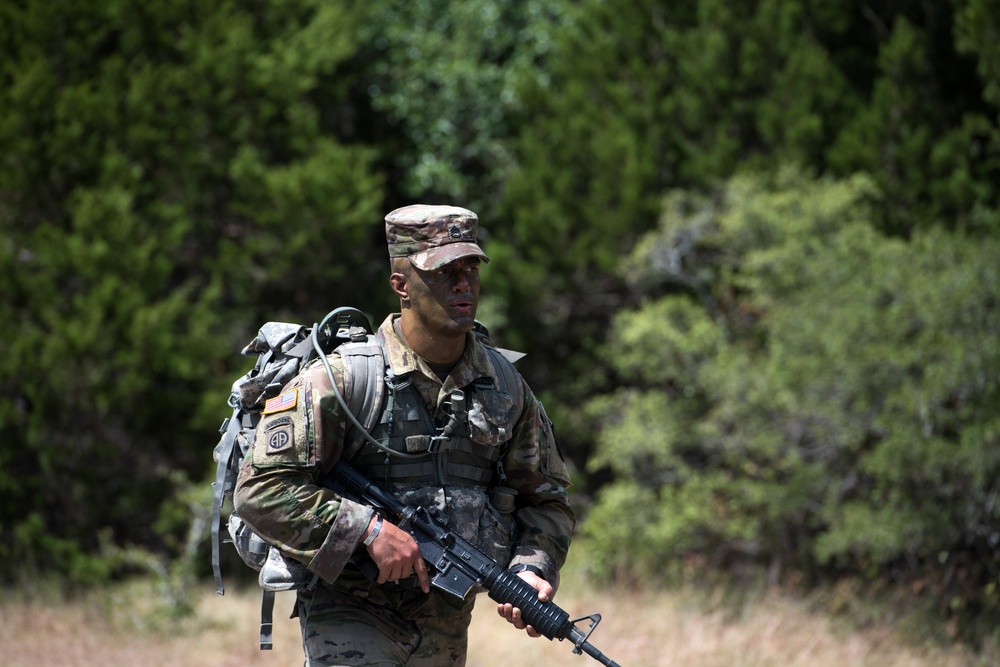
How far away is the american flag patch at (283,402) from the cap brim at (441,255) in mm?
522

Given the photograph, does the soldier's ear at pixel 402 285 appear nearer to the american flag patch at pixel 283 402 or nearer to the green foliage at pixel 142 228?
the american flag patch at pixel 283 402

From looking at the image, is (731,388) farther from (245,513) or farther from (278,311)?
(245,513)

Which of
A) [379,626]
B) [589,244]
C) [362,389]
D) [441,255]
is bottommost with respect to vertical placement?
[589,244]

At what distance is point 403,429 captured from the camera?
333 centimetres

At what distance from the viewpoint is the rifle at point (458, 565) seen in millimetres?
3238

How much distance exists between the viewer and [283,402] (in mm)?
3213

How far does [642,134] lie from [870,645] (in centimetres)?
504

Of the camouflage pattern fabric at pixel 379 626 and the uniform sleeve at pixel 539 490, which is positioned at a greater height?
the uniform sleeve at pixel 539 490

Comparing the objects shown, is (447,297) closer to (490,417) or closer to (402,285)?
(402,285)

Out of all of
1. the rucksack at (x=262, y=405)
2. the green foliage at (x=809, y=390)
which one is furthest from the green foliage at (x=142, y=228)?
the rucksack at (x=262, y=405)

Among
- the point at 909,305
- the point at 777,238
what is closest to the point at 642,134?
the point at 777,238

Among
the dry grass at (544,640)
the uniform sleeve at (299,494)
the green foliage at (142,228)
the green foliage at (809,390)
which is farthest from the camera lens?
the green foliage at (142,228)

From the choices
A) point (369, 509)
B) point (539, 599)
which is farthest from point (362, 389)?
point (539, 599)

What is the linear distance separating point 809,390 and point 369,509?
199 inches
